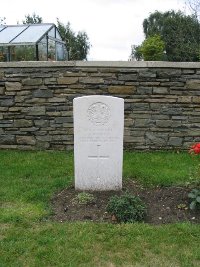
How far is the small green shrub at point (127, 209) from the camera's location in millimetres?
4203

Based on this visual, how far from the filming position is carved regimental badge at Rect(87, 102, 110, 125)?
499cm

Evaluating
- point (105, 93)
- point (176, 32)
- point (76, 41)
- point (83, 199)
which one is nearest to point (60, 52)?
point (176, 32)

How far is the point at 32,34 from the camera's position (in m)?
12.6

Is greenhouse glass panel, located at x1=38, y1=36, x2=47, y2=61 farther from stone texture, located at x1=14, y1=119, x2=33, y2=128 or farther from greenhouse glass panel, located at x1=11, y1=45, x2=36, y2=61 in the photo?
stone texture, located at x1=14, y1=119, x2=33, y2=128

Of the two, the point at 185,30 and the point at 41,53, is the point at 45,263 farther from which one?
the point at 185,30

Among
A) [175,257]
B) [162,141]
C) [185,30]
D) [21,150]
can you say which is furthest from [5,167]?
[185,30]

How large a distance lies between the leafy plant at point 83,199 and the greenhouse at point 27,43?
24.0ft

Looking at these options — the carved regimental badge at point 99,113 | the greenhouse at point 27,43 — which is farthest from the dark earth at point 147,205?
the greenhouse at point 27,43

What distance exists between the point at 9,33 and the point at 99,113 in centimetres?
891

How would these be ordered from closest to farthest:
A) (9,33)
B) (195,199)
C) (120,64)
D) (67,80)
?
1. (195,199)
2. (120,64)
3. (67,80)
4. (9,33)

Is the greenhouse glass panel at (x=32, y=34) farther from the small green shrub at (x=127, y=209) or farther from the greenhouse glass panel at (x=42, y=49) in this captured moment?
the small green shrub at (x=127, y=209)

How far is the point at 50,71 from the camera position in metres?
7.02

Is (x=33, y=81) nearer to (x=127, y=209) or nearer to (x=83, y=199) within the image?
(x=83, y=199)

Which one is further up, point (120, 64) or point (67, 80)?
point (120, 64)
